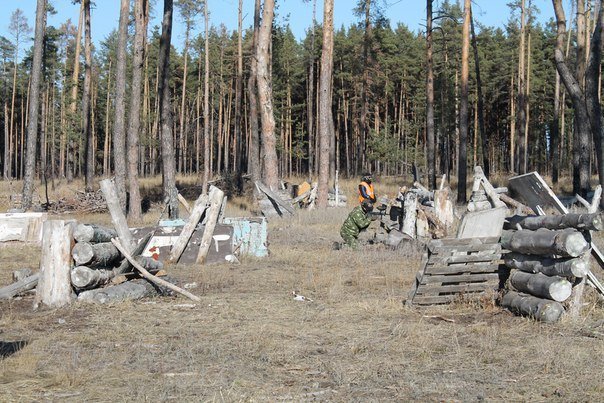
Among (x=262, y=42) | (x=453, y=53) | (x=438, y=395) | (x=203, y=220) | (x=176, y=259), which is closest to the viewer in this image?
(x=438, y=395)

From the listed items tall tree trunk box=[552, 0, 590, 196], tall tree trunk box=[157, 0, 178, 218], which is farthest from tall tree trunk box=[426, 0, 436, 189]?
tall tree trunk box=[157, 0, 178, 218]

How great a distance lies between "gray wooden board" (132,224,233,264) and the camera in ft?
43.1

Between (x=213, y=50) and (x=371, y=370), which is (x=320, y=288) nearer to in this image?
(x=371, y=370)

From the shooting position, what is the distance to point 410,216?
51.8 ft

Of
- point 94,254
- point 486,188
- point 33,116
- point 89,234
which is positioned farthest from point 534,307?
point 33,116

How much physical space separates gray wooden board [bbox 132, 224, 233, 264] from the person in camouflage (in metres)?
2.80

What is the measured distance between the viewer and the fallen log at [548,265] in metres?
7.72

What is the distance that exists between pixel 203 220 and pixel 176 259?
4.05 feet

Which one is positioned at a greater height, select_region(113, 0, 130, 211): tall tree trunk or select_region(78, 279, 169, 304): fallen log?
select_region(113, 0, 130, 211): tall tree trunk

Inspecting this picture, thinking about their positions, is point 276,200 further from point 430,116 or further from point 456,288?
point 456,288

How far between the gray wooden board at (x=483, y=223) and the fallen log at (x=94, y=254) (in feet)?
15.4

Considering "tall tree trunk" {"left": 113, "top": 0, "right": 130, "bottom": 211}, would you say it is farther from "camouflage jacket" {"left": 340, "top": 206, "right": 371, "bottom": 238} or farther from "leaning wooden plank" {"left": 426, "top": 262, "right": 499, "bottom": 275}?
"leaning wooden plank" {"left": 426, "top": 262, "right": 499, "bottom": 275}

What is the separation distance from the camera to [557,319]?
7.75 metres

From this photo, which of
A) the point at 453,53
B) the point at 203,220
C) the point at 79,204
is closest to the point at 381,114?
the point at 453,53
